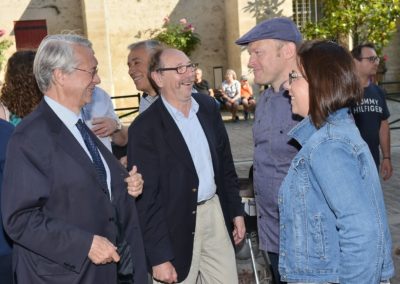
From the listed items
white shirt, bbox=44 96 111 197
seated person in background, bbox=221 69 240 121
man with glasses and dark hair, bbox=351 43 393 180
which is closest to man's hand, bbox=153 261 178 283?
white shirt, bbox=44 96 111 197

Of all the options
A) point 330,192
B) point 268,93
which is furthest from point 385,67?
point 330,192

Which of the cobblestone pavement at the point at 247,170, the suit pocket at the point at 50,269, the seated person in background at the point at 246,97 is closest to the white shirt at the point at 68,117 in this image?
the suit pocket at the point at 50,269

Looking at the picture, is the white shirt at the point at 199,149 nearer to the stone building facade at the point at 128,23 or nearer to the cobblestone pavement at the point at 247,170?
the cobblestone pavement at the point at 247,170

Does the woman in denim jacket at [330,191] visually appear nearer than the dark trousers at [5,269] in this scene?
Yes

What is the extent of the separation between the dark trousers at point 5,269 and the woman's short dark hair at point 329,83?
187 centimetres

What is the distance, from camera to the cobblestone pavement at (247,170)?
485 centimetres

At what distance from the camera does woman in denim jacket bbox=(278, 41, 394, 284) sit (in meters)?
2.08

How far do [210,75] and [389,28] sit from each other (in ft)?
21.2

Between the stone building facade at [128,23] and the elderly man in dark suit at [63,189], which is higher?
the stone building facade at [128,23]

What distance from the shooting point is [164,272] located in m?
3.20

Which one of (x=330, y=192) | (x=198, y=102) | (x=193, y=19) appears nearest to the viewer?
(x=330, y=192)

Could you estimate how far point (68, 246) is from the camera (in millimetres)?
2395

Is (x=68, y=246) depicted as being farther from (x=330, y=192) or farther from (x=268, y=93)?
(x=268, y=93)

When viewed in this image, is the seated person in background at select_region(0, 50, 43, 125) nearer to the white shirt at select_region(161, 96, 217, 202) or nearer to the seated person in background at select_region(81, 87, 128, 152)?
the seated person in background at select_region(81, 87, 128, 152)
